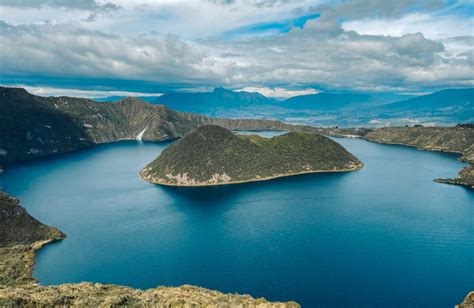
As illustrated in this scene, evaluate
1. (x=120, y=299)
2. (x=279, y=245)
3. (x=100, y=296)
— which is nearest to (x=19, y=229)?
(x=100, y=296)

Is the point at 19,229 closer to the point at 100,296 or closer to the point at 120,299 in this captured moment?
the point at 100,296

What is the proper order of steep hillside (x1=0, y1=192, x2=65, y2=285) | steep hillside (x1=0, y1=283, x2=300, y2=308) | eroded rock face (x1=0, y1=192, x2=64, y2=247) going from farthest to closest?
eroded rock face (x1=0, y1=192, x2=64, y2=247) < steep hillside (x1=0, y1=192, x2=65, y2=285) < steep hillside (x1=0, y1=283, x2=300, y2=308)

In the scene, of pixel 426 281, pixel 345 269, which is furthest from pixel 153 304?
pixel 426 281

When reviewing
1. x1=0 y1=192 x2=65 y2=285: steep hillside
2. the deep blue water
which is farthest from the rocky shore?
the deep blue water

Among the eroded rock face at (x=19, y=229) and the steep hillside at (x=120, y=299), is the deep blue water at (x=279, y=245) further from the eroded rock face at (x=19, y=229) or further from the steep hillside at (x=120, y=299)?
the steep hillside at (x=120, y=299)

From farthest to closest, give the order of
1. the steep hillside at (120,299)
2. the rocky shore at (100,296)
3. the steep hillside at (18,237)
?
the steep hillside at (18,237), the rocky shore at (100,296), the steep hillside at (120,299)

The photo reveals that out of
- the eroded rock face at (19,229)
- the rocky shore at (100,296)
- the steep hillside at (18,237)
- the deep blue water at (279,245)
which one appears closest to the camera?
the rocky shore at (100,296)

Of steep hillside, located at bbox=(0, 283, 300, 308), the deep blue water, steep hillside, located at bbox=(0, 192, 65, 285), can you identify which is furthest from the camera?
steep hillside, located at bbox=(0, 192, 65, 285)

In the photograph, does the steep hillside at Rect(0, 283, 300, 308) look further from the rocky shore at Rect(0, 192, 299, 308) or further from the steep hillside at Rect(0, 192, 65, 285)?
the steep hillside at Rect(0, 192, 65, 285)

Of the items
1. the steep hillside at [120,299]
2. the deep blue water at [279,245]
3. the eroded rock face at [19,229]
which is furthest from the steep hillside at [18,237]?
the steep hillside at [120,299]
